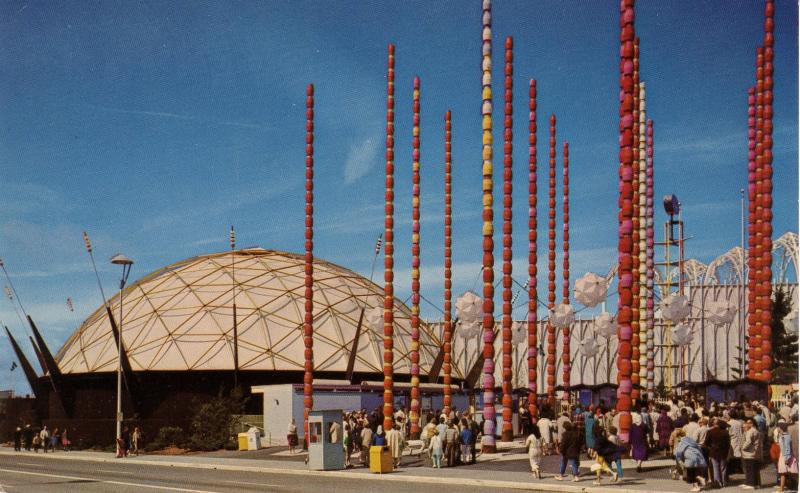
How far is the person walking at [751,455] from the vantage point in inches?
969

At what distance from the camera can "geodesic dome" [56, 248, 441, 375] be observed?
67.8 metres

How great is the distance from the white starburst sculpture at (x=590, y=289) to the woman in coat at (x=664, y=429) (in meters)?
9.80

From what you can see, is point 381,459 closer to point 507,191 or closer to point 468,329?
point 507,191

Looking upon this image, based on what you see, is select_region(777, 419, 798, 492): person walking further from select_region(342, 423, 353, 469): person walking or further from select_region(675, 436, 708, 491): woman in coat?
select_region(342, 423, 353, 469): person walking

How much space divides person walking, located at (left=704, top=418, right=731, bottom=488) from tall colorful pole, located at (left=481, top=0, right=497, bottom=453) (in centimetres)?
1229

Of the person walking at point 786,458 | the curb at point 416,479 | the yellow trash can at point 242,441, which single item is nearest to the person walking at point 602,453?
the curb at point 416,479

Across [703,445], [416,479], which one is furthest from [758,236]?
[416,479]

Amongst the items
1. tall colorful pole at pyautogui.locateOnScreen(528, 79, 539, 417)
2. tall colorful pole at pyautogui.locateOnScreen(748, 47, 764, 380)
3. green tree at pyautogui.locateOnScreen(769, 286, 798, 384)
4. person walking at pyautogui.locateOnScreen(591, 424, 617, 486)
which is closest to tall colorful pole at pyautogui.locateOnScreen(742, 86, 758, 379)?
tall colorful pole at pyautogui.locateOnScreen(748, 47, 764, 380)

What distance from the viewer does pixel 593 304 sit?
4325 cm

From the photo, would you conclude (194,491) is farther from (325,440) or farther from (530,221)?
(530,221)

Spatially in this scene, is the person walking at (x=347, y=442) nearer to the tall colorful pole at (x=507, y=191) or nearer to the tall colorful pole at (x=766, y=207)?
the tall colorful pole at (x=507, y=191)

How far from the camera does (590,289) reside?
4281 cm

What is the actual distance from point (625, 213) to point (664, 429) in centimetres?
803

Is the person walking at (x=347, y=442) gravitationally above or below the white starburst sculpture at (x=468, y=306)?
below
